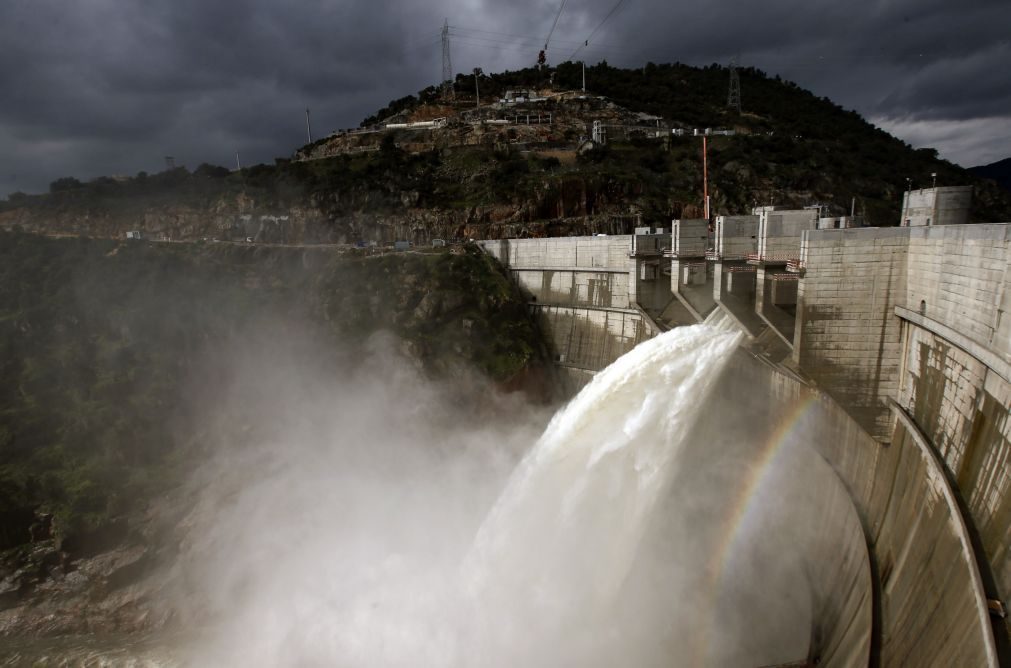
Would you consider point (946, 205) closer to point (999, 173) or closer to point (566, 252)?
point (566, 252)

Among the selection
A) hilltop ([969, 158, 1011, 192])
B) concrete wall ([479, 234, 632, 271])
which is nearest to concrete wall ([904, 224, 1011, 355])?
concrete wall ([479, 234, 632, 271])

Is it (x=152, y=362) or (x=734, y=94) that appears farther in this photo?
(x=734, y=94)

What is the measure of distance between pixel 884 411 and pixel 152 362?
138 feet

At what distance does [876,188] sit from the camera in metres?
55.8

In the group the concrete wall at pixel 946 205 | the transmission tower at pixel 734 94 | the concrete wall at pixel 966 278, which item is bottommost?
the concrete wall at pixel 966 278

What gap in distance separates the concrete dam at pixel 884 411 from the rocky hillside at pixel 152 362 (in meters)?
17.0

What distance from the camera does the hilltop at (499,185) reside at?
166ft

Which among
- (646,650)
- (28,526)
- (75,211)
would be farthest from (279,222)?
(646,650)

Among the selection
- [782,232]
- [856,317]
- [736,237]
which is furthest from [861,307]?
[736,237]

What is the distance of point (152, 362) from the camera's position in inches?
1448

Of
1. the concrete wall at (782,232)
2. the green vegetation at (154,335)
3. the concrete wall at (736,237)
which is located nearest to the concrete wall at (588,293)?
the green vegetation at (154,335)

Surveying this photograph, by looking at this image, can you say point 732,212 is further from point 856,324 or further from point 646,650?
point 646,650

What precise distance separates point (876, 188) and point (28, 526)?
247 ft

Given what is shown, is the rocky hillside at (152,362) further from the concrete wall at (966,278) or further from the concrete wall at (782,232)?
the concrete wall at (966,278)
